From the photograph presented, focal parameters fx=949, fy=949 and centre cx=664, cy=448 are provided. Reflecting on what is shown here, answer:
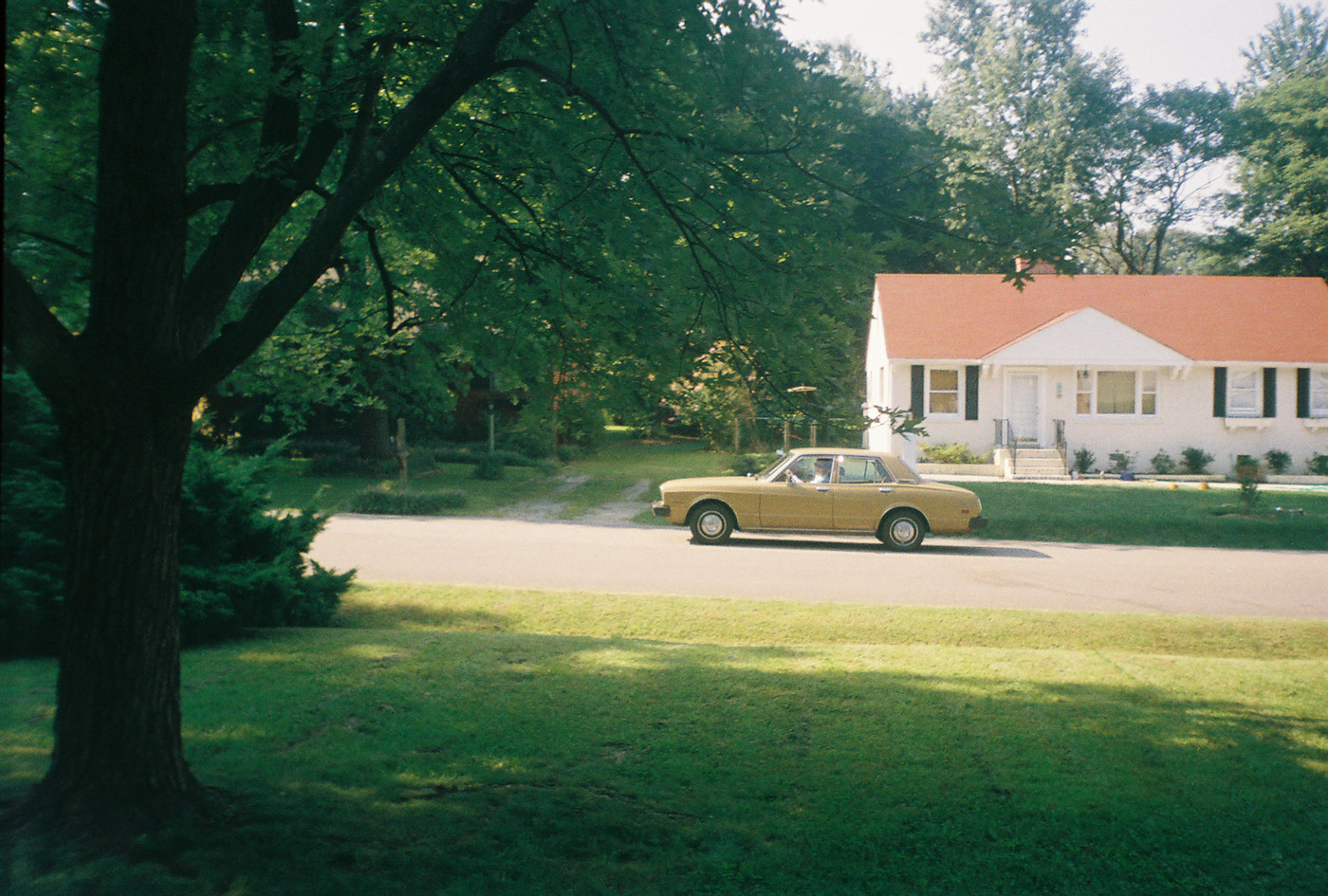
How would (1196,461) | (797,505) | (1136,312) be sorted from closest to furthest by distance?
(797,505)
(1196,461)
(1136,312)

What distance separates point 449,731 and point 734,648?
114 inches

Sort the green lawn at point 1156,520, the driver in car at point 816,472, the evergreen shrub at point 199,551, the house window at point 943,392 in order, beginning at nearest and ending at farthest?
the evergreen shrub at point 199,551 → the driver in car at point 816,472 → the green lawn at point 1156,520 → the house window at point 943,392

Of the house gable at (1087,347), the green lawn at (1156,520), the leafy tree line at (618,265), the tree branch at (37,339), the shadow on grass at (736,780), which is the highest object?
the house gable at (1087,347)

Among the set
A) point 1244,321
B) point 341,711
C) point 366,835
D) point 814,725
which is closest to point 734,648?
point 814,725

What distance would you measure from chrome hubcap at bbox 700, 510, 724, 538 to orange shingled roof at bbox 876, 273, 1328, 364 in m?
14.1

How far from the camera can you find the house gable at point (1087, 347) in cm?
2755

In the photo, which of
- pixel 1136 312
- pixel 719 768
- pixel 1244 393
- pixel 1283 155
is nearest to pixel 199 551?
pixel 719 768

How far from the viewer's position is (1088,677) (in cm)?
714

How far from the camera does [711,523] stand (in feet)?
51.5

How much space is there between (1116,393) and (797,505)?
56.8 feet

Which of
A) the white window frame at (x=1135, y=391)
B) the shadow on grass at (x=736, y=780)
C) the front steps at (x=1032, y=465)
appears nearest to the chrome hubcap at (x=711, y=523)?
the shadow on grass at (x=736, y=780)

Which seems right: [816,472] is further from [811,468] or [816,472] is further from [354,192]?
[354,192]

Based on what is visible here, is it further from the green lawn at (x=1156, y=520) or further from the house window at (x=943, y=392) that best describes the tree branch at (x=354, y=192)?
the house window at (x=943, y=392)

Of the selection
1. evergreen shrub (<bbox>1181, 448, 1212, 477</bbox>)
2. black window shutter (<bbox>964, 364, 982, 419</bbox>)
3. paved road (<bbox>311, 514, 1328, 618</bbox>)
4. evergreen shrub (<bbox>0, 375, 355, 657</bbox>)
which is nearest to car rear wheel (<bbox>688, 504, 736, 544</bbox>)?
paved road (<bbox>311, 514, 1328, 618</bbox>)
